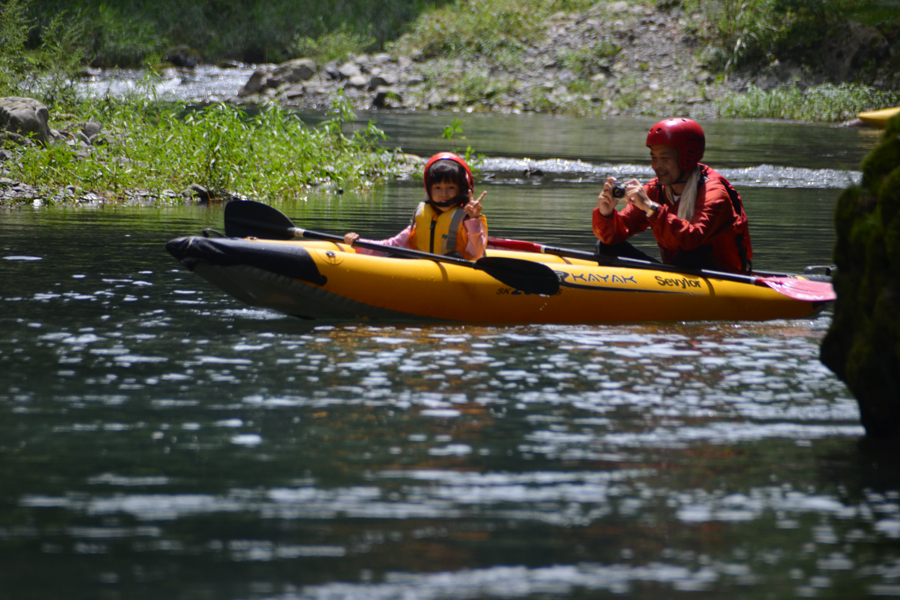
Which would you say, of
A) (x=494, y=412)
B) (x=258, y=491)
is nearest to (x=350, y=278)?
(x=494, y=412)

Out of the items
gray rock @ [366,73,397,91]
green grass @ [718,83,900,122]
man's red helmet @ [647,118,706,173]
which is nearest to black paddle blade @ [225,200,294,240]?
man's red helmet @ [647,118,706,173]

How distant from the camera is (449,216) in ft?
18.7

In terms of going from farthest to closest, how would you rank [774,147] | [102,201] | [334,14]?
1. [334,14]
2. [774,147]
3. [102,201]

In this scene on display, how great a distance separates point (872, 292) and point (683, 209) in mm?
2465

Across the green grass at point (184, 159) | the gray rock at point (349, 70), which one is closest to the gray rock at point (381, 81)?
the gray rock at point (349, 70)

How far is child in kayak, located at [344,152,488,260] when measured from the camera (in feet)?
18.3

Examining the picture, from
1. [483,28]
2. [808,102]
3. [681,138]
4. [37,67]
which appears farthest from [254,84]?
[681,138]

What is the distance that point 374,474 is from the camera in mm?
3121

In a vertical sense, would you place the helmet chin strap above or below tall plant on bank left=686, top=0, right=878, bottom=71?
below

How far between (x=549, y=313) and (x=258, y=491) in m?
2.79

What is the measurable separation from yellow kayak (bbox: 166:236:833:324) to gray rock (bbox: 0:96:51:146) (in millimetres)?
7372

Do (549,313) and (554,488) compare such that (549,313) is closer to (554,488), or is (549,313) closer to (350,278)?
(350,278)

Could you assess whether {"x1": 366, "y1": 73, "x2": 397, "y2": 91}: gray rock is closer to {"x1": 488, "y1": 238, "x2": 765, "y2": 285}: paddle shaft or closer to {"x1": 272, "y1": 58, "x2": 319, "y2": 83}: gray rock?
{"x1": 272, "y1": 58, "x2": 319, "y2": 83}: gray rock

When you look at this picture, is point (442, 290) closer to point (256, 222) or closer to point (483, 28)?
point (256, 222)
